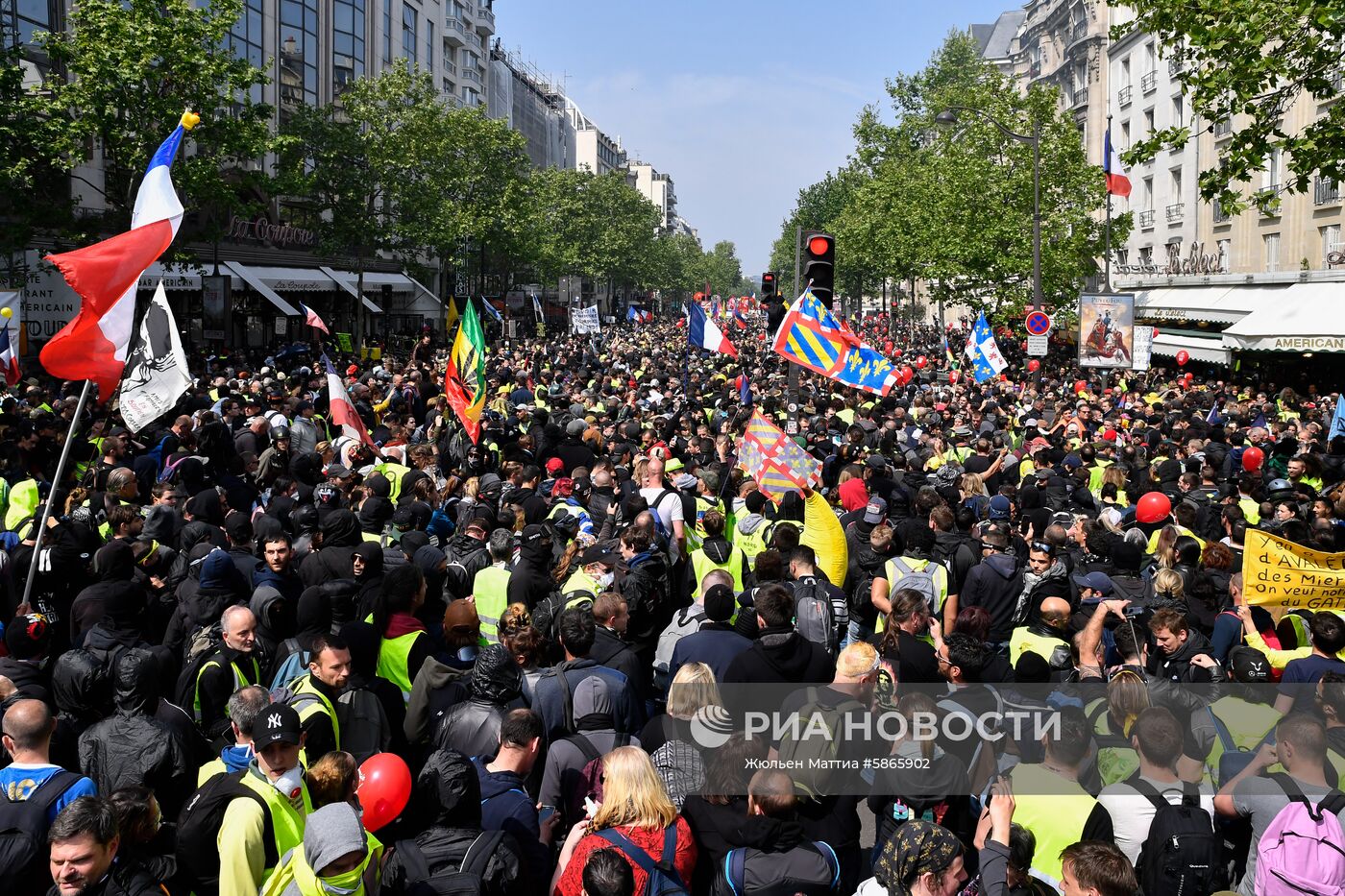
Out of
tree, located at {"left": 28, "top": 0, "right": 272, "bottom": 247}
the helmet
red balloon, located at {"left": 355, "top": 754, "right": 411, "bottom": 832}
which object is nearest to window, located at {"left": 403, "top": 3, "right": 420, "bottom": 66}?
tree, located at {"left": 28, "top": 0, "right": 272, "bottom": 247}

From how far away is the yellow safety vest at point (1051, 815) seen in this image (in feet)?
14.1

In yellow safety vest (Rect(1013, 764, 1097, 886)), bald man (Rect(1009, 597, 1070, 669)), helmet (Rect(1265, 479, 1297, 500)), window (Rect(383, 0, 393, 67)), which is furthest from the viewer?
window (Rect(383, 0, 393, 67))

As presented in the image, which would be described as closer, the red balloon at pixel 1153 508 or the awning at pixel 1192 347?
the red balloon at pixel 1153 508

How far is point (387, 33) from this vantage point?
183 ft

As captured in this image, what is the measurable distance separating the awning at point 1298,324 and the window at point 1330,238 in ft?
7.30

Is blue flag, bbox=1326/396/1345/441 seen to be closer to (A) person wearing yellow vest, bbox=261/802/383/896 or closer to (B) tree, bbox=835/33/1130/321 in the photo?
(A) person wearing yellow vest, bbox=261/802/383/896

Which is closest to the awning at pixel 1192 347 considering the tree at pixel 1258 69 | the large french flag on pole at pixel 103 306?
the tree at pixel 1258 69

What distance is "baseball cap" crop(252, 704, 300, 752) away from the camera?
4.05 metres

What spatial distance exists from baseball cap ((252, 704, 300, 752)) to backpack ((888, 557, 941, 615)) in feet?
13.9

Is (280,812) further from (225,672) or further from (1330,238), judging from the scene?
(1330,238)

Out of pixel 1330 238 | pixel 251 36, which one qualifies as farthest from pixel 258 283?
pixel 1330 238

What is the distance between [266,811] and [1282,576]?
5414 mm

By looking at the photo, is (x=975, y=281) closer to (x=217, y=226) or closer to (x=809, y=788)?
(x=217, y=226)

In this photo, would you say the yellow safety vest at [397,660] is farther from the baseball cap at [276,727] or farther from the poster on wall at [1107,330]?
the poster on wall at [1107,330]
